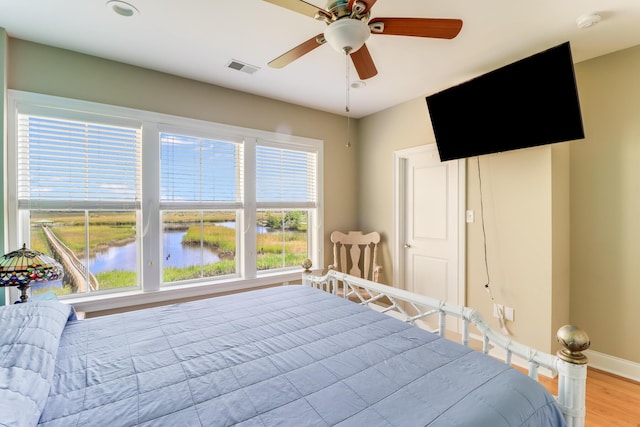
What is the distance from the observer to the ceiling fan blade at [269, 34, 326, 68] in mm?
1655

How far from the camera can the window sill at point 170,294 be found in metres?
Answer: 2.48

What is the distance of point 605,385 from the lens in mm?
2305

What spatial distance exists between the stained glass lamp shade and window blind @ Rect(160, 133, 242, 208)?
3.44 ft

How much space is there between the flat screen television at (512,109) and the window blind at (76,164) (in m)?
2.81

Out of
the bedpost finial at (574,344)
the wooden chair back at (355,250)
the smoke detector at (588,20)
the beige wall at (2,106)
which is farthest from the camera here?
the wooden chair back at (355,250)

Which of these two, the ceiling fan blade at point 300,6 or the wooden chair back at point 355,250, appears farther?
the wooden chair back at point 355,250

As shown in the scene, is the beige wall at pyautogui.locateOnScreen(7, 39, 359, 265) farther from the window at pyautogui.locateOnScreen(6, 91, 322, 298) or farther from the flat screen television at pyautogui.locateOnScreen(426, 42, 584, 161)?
the flat screen television at pyautogui.locateOnScreen(426, 42, 584, 161)

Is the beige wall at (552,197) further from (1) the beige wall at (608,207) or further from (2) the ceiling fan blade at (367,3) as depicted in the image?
(2) the ceiling fan blade at (367,3)

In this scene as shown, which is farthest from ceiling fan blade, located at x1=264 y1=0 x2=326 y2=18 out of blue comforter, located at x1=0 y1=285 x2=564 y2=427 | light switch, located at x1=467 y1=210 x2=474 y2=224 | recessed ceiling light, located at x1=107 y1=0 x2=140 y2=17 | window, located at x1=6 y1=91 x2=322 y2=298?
light switch, located at x1=467 y1=210 x2=474 y2=224

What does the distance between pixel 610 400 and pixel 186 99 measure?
4180 millimetres

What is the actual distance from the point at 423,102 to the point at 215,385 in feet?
10.8

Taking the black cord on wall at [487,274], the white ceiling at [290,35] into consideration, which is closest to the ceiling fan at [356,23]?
the white ceiling at [290,35]

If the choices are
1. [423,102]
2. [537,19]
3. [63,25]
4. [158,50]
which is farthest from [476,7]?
[63,25]

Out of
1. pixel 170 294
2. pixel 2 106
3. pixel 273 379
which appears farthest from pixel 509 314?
pixel 2 106
